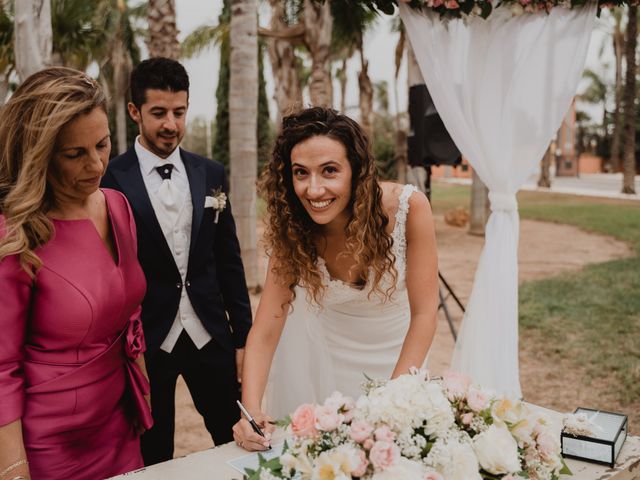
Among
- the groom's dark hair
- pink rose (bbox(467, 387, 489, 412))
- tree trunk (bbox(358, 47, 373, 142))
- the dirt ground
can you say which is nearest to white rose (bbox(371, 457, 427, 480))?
pink rose (bbox(467, 387, 489, 412))

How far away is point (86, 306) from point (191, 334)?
1032 millimetres

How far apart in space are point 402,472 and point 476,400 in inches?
13.3

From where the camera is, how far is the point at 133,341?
207cm

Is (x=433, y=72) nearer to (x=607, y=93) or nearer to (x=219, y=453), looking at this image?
(x=219, y=453)

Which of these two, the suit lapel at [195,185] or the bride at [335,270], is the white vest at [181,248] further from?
the bride at [335,270]

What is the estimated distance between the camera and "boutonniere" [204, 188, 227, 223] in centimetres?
284

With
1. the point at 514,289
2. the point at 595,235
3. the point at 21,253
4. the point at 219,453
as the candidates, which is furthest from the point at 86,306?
the point at 595,235

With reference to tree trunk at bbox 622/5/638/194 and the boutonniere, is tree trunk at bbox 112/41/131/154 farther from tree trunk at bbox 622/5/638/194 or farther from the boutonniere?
the boutonniere

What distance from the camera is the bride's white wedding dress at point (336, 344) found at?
2.89 m

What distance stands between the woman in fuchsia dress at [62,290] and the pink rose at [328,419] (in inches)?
32.1

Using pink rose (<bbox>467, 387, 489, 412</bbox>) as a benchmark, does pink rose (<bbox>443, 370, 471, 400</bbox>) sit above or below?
above

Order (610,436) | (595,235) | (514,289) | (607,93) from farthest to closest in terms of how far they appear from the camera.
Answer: (607,93)
(595,235)
(514,289)
(610,436)

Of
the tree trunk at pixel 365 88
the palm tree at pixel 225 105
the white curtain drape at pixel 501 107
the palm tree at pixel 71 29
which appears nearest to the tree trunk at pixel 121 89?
the palm tree at pixel 225 105

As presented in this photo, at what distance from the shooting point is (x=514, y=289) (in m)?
3.93
